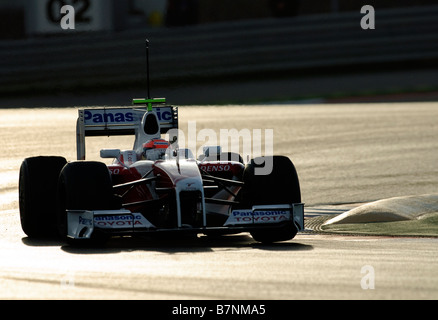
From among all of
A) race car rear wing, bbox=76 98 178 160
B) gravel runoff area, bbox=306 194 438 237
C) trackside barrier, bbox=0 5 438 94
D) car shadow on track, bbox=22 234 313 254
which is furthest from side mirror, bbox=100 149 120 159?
trackside barrier, bbox=0 5 438 94

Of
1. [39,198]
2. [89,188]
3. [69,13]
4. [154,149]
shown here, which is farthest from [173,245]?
[69,13]

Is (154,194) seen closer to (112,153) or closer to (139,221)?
(139,221)

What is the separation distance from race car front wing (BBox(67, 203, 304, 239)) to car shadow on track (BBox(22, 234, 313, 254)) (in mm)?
174

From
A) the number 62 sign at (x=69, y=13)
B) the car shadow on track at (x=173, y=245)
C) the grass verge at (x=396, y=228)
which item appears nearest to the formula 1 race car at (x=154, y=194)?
the car shadow on track at (x=173, y=245)

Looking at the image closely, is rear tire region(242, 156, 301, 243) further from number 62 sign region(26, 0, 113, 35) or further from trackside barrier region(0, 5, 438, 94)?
number 62 sign region(26, 0, 113, 35)

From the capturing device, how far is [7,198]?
14695mm

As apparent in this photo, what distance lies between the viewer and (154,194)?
34.4 ft

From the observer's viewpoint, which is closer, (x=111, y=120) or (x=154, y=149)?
(x=154, y=149)

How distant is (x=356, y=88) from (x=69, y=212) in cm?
2253

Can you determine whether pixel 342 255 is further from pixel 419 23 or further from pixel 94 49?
pixel 419 23

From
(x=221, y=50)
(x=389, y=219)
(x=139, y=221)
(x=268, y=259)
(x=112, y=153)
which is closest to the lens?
(x=268, y=259)

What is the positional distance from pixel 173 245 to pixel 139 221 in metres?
0.52

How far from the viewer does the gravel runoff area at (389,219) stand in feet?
37.0
